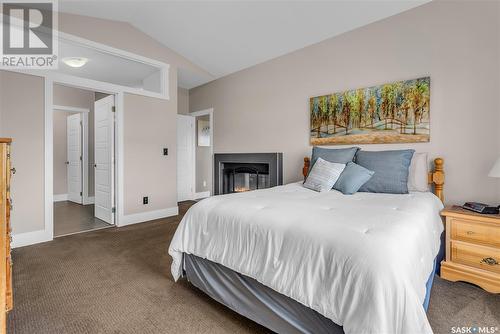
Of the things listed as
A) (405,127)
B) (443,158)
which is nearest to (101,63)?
(405,127)

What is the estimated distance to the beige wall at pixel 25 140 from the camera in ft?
9.28

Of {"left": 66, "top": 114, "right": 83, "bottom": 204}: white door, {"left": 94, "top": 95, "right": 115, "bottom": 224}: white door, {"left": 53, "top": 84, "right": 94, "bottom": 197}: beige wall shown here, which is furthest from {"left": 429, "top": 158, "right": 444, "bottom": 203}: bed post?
{"left": 66, "top": 114, "right": 83, "bottom": 204}: white door

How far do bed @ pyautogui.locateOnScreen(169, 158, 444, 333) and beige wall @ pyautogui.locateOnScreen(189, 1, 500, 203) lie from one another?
3.09 ft

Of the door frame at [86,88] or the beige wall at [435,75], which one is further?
the door frame at [86,88]

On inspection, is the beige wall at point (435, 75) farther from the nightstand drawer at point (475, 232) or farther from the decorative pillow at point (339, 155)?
the nightstand drawer at point (475, 232)

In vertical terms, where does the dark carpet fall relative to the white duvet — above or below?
below

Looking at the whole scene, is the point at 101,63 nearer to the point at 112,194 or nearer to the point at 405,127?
the point at 112,194

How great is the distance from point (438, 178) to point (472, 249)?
2.34 ft

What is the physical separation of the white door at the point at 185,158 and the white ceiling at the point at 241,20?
172cm

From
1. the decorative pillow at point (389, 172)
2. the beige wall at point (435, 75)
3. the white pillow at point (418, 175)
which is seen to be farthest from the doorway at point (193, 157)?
the white pillow at point (418, 175)

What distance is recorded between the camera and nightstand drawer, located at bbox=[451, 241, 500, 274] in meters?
1.92

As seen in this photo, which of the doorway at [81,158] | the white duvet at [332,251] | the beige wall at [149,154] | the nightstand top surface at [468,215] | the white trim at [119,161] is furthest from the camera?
the doorway at [81,158]

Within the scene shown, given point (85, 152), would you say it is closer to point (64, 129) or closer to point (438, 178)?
point (64, 129)

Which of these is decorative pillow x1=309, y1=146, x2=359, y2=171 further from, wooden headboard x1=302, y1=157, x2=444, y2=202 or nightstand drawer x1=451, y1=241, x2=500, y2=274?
nightstand drawer x1=451, y1=241, x2=500, y2=274
